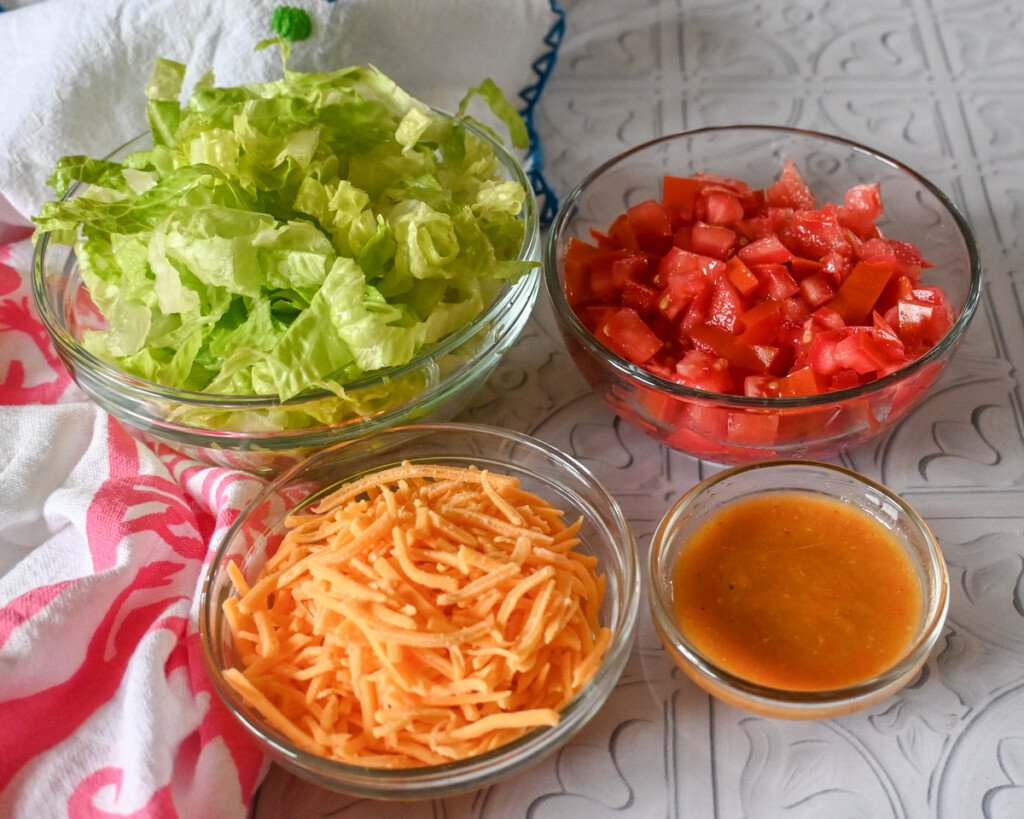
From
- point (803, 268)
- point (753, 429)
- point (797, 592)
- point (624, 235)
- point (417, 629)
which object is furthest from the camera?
point (624, 235)

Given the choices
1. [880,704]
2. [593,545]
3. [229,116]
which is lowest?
[880,704]

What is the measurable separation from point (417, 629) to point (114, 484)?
1.68ft

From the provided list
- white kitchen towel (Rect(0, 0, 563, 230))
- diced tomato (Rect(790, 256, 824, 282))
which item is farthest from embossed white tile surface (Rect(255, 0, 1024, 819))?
white kitchen towel (Rect(0, 0, 563, 230))

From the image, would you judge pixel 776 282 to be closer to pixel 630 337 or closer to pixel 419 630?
pixel 630 337

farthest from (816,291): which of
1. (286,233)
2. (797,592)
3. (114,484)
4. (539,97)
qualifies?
(114,484)

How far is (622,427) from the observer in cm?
148

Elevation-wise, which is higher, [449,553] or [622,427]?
[449,553]

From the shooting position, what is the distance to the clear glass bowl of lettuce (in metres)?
1.20

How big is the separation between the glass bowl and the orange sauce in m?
0.38

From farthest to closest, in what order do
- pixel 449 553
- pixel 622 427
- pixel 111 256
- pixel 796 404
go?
pixel 622 427
pixel 111 256
pixel 796 404
pixel 449 553

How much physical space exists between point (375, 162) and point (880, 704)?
953 millimetres

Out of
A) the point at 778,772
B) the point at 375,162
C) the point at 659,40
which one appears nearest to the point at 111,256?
the point at 375,162

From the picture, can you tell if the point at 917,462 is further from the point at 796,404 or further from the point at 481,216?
the point at 481,216

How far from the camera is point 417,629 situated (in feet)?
3.37
